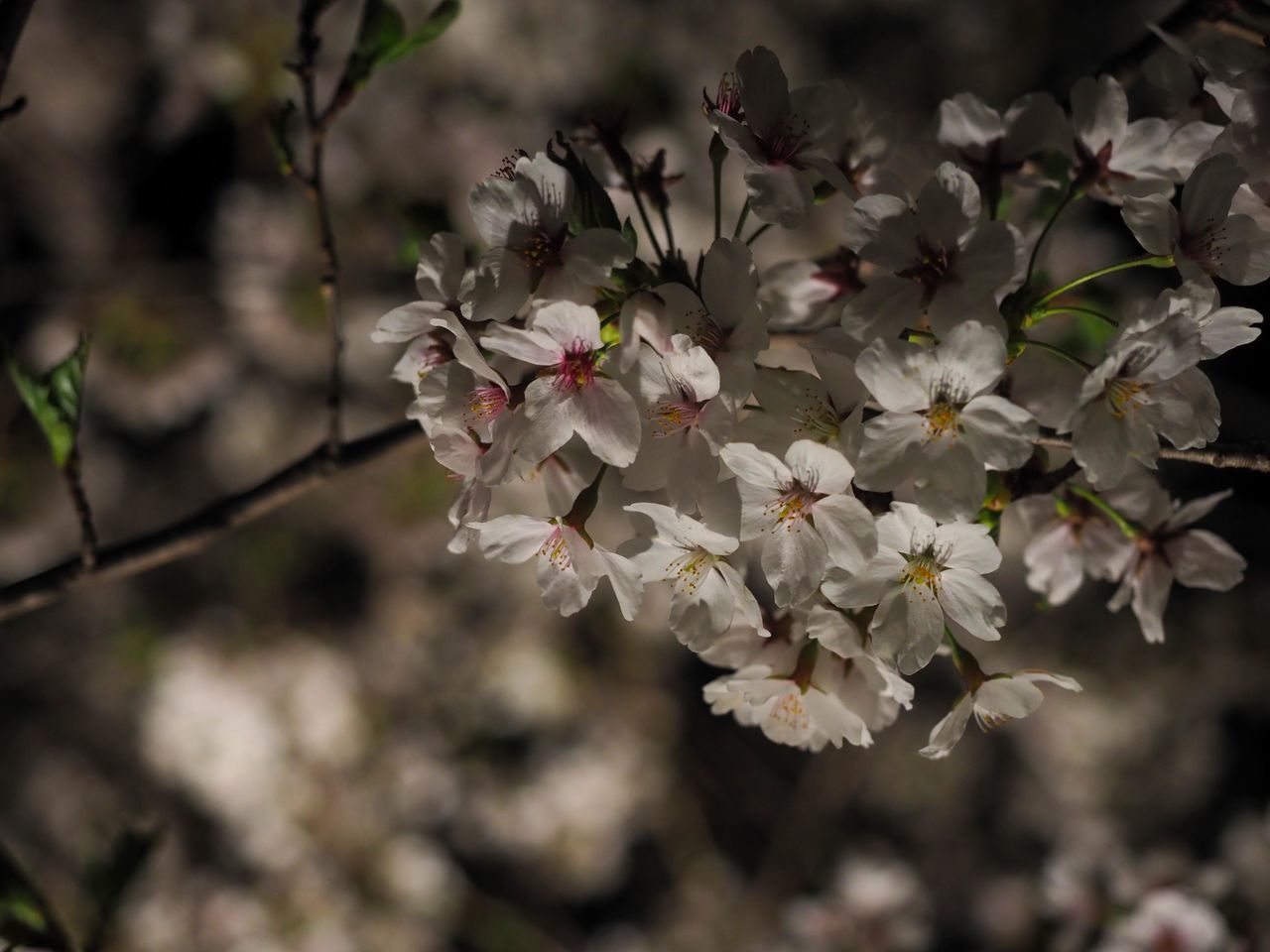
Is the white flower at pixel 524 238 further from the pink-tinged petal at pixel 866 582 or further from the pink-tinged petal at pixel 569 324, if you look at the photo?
the pink-tinged petal at pixel 866 582

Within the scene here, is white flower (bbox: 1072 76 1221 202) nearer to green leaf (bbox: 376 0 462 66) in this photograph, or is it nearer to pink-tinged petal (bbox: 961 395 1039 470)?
pink-tinged petal (bbox: 961 395 1039 470)

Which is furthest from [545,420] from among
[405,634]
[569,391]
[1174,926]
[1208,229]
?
[405,634]

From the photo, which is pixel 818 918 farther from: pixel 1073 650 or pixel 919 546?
pixel 919 546

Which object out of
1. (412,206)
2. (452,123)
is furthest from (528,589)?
(412,206)

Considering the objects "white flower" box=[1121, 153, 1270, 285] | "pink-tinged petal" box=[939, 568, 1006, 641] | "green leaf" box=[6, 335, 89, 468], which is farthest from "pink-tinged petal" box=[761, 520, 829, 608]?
"green leaf" box=[6, 335, 89, 468]

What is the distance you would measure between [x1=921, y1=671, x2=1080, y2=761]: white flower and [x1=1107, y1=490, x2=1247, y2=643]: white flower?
151 millimetres

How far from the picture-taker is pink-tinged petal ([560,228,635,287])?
0.52 m

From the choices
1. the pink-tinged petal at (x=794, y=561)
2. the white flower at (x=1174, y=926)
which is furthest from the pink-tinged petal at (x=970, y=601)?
the white flower at (x=1174, y=926)

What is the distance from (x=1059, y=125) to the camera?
0.69 metres

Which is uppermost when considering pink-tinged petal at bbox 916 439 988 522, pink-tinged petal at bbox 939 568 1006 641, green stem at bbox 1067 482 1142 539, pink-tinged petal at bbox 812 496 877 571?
pink-tinged petal at bbox 916 439 988 522

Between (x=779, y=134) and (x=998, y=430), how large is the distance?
0.27 m

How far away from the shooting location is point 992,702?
0.63 metres

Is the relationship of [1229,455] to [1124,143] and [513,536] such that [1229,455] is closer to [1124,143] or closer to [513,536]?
[1124,143]

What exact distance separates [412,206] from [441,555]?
2.25 metres
